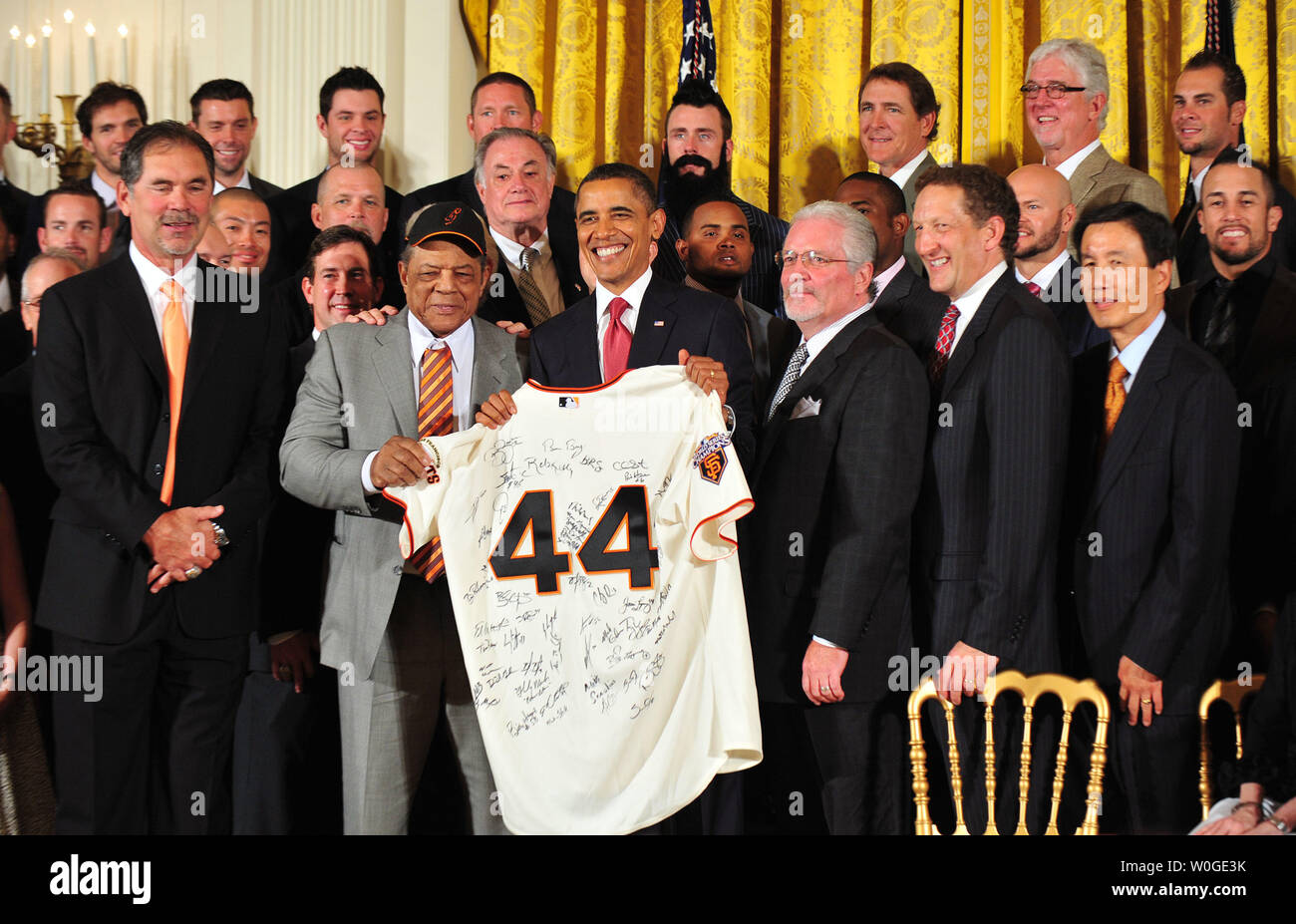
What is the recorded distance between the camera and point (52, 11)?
21.8 feet

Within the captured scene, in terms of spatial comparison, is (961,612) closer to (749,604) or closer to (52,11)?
(749,604)

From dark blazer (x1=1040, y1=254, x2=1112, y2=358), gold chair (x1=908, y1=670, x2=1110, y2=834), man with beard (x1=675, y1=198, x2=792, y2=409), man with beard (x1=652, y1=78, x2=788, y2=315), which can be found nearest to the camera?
gold chair (x1=908, y1=670, x2=1110, y2=834)

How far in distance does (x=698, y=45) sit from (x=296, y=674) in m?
3.31

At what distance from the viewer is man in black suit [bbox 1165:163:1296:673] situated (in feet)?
14.4

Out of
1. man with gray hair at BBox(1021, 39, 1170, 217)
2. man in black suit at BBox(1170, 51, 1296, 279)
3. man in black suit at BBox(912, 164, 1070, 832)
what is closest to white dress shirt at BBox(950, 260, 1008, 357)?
man in black suit at BBox(912, 164, 1070, 832)

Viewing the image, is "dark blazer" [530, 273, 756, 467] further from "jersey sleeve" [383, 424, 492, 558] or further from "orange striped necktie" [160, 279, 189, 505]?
"orange striped necktie" [160, 279, 189, 505]

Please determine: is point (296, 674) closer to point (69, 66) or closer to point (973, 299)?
point (973, 299)

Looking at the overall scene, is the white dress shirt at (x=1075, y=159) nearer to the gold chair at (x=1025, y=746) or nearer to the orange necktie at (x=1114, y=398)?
the orange necktie at (x=1114, y=398)

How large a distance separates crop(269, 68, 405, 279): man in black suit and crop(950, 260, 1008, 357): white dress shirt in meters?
2.29

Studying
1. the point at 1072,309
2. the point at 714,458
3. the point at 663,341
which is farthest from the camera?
the point at 1072,309

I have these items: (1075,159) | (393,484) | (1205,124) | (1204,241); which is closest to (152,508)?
(393,484)

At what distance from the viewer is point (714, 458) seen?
394 cm
